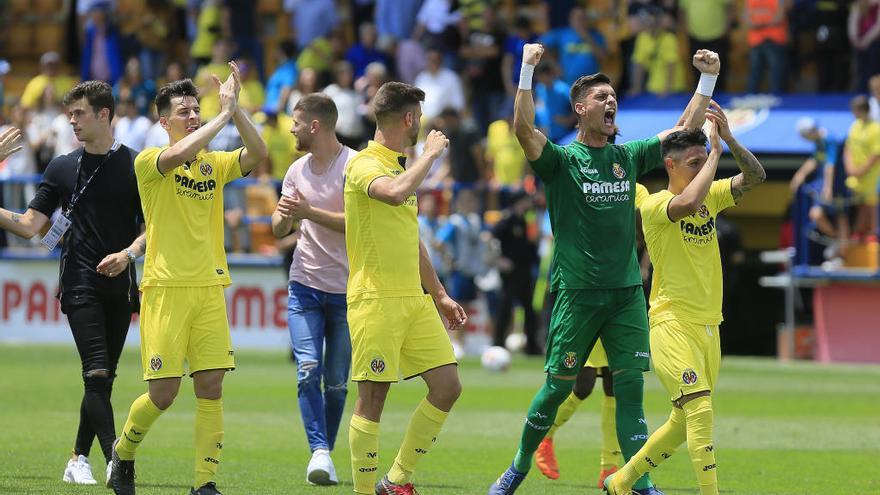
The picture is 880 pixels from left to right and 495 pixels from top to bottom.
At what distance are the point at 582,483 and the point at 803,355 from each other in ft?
44.5

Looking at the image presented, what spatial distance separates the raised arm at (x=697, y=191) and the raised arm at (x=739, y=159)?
0.06 m

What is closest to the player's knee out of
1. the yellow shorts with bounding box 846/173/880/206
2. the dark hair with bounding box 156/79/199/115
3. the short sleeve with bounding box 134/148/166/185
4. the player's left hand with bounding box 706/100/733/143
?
the short sleeve with bounding box 134/148/166/185

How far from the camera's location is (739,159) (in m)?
9.27

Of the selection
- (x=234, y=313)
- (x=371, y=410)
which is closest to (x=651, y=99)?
(x=234, y=313)

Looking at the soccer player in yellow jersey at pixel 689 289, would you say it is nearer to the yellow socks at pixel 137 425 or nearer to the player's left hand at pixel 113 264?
the yellow socks at pixel 137 425

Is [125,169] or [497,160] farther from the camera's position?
[497,160]

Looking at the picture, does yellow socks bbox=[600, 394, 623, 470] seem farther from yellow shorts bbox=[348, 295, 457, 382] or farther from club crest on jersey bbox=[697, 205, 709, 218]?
yellow shorts bbox=[348, 295, 457, 382]

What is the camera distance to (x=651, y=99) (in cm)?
2556

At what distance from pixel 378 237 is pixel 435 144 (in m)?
0.67

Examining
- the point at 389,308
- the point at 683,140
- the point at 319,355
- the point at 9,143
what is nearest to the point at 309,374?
the point at 319,355

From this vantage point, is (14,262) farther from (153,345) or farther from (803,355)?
(153,345)

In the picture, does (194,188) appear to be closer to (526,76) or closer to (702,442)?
(526,76)

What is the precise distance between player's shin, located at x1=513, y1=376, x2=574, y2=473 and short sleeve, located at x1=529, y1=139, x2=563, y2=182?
1.22m

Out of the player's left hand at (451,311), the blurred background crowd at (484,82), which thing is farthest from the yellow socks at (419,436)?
the blurred background crowd at (484,82)
